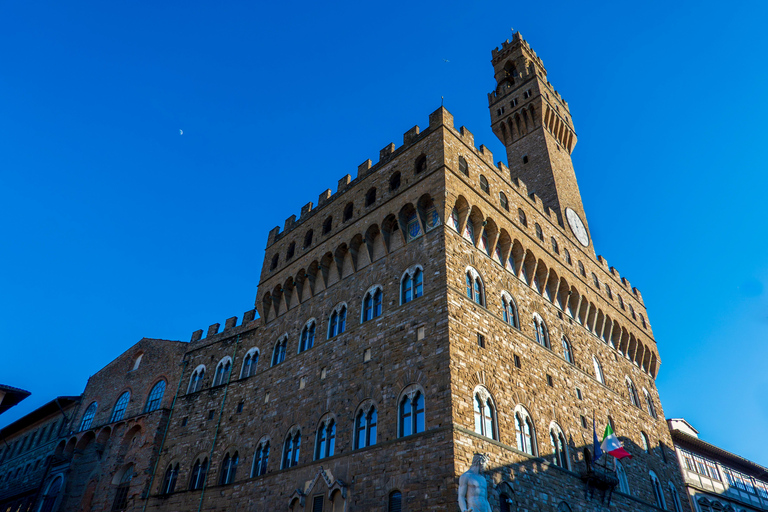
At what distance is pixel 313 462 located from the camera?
60.1ft

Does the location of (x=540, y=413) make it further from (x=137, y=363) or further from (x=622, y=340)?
(x=137, y=363)

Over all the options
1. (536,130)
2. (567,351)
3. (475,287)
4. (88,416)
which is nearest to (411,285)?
(475,287)

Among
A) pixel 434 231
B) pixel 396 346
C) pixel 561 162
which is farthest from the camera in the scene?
pixel 561 162

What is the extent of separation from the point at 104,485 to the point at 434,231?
21.5 metres

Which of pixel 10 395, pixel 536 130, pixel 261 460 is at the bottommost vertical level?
pixel 261 460

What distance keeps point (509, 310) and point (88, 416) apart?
26671 millimetres

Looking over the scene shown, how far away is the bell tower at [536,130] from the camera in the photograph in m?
30.2

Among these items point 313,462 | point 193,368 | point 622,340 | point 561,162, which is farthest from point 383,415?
point 561,162

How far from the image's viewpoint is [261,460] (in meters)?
20.9

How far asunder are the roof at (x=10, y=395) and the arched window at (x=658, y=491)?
2627 centimetres

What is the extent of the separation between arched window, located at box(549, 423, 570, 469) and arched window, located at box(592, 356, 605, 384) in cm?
600

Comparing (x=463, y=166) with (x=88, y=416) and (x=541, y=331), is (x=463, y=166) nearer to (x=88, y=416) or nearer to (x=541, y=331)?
(x=541, y=331)

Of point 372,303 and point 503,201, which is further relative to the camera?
point 503,201

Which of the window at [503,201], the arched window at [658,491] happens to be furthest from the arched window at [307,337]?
the arched window at [658,491]
